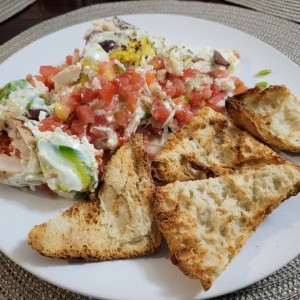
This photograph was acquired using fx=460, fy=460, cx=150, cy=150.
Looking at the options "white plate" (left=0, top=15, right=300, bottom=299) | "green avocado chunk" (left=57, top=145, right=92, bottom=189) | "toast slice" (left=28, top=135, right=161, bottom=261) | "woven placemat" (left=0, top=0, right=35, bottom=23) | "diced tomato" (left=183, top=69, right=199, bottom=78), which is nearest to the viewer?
"white plate" (left=0, top=15, right=300, bottom=299)

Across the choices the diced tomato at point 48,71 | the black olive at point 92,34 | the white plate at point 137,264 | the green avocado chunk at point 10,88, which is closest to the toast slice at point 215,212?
the white plate at point 137,264

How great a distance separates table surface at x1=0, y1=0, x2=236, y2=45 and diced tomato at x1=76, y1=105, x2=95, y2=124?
1971mm

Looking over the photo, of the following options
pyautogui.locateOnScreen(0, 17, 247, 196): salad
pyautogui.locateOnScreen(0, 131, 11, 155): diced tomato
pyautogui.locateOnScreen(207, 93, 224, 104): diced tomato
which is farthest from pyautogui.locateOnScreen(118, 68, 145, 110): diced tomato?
pyautogui.locateOnScreen(0, 131, 11, 155): diced tomato

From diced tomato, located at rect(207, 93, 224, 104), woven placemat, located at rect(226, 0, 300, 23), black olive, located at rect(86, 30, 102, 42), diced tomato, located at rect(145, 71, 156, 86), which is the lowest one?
diced tomato, located at rect(207, 93, 224, 104)

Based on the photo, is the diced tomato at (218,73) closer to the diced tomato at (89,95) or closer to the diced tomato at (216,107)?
the diced tomato at (216,107)

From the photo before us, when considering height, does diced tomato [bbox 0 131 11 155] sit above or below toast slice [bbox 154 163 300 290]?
above

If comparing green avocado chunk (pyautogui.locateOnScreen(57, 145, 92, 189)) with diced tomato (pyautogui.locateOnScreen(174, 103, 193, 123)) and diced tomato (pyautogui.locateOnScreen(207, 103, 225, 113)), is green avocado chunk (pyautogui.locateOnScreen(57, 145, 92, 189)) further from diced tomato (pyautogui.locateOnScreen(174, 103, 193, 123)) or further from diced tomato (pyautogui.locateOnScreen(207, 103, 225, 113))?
diced tomato (pyautogui.locateOnScreen(207, 103, 225, 113))

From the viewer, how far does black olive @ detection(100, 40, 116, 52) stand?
12.9 feet

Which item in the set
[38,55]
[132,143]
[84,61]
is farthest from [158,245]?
[38,55]

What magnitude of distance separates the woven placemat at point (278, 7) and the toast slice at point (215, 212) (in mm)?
2729

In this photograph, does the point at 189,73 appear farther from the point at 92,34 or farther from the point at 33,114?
the point at 33,114

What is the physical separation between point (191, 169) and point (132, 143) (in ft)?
1.53

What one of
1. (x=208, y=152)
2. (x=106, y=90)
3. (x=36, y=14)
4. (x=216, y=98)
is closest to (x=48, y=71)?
(x=106, y=90)

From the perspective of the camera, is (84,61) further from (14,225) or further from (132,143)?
(14,225)
